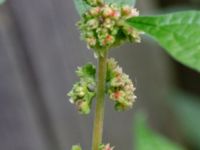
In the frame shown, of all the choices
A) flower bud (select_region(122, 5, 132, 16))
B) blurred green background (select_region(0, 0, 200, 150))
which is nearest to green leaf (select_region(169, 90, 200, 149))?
blurred green background (select_region(0, 0, 200, 150))

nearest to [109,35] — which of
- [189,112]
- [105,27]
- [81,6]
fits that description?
[105,27]

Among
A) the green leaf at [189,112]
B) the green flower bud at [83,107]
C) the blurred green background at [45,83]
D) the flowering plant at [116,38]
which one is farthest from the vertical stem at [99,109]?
the green leaf at [189,112]

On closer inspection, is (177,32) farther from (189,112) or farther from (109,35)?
(189,112)

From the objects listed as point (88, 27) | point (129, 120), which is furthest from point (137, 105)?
point (88, 27)

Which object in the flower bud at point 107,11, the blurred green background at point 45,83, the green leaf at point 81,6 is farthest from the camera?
the blurred green background at point 45,83

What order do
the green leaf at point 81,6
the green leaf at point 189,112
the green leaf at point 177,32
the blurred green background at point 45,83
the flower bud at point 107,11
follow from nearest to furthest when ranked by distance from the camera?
the green leaf at point 177,32
the flower bud at point 107,11
the green leaf at point 81,6
the blurred green background at point 45,83
the green leaf at point 189,112

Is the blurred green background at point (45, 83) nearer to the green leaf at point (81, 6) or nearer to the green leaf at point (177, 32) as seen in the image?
the green leaf at point (81, 6)

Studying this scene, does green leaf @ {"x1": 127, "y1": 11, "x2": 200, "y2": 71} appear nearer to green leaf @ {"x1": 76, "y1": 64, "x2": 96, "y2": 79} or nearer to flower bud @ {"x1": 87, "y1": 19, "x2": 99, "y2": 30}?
flower bud @ {"x1": 87, "y1": 19, "x2": 99, "y2": 30}

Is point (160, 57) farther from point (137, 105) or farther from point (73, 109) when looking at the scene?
point (73, 109)
